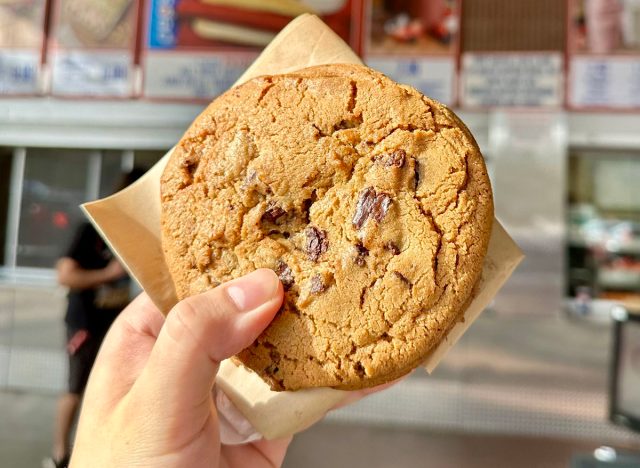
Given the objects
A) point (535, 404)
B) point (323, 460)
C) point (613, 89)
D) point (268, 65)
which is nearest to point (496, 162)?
point (613, 89)

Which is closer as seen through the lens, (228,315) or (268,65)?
(228,315)

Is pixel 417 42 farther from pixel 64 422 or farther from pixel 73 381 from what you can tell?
pixel 64 422

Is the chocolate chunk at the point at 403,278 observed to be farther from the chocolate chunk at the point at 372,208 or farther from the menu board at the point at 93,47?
the menu board at the point at 93,47

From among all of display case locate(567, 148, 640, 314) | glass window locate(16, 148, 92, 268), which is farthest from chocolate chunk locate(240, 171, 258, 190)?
glass window locate(16, 148, 92, 268)

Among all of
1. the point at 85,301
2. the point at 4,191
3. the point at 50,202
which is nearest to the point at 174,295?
the point at 85,301

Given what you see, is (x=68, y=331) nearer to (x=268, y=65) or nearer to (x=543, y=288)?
(x=268, y=65)
